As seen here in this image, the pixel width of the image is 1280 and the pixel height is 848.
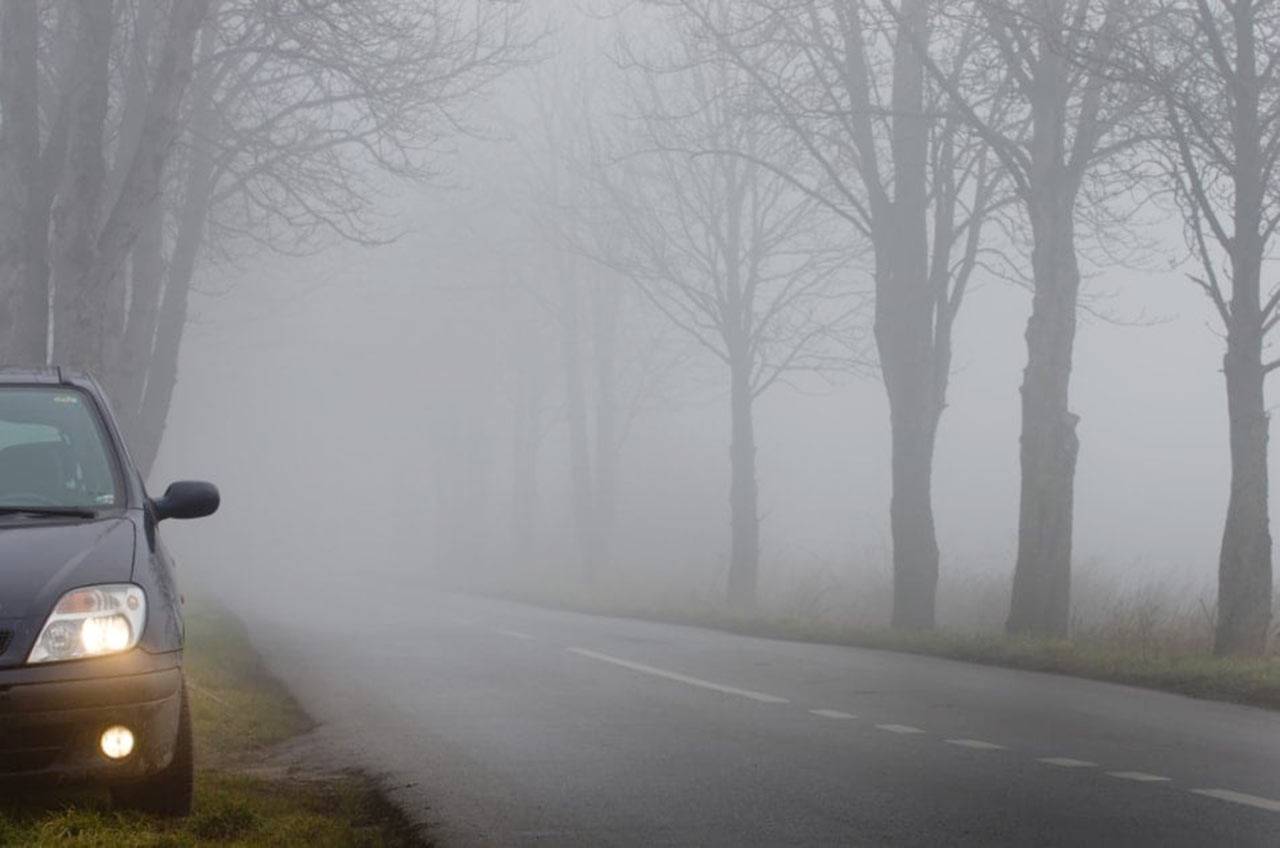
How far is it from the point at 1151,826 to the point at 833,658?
8353 millimetres

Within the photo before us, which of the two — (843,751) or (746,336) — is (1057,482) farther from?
(746,336)

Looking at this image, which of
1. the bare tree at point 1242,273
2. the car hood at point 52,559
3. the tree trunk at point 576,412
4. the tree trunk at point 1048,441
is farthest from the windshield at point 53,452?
the tree trunk at point 576,412

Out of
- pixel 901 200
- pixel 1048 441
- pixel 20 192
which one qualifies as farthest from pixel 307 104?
pixel 1048 441

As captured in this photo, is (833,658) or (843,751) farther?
(833,658)

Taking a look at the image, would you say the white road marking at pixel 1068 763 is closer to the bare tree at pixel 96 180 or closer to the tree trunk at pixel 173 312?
the bare tree at pixel 96 180

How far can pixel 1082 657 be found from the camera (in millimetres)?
13750

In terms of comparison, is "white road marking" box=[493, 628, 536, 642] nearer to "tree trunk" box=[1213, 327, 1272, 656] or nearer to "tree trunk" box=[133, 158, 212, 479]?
"tree trunk" box=[133, 158, 212, 479]

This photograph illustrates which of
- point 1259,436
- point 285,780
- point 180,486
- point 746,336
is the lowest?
point 285,780

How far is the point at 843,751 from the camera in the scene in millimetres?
8992

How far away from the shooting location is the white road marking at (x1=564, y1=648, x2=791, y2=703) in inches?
466

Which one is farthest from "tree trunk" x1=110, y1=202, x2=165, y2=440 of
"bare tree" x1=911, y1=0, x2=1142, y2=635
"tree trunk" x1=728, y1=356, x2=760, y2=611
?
"bare tree" x1=911, y1=0, x2=1142, y2=635

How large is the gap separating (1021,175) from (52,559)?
41.8 feet

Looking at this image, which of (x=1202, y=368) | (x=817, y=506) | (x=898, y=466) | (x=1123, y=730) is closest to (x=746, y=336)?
(x=898, y=466)

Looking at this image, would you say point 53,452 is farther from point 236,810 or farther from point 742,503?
point 742,503
